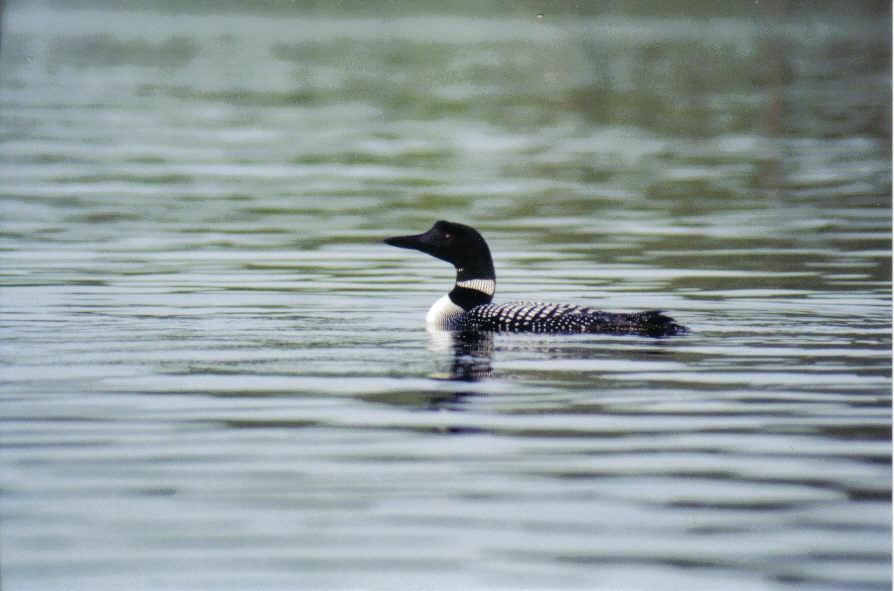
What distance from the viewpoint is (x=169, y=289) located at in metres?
12.5

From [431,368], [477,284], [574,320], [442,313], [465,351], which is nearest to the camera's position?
[431,368]

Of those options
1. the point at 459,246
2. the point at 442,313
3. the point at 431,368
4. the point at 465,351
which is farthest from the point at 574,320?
the point at 431,368

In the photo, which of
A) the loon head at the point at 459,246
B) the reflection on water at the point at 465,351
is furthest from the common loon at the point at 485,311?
the reflection on water at the point at 465,351

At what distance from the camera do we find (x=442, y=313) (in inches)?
420

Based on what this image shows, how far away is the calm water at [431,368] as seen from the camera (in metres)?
6.10

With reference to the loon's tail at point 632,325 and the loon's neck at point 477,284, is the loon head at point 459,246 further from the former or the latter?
the loon's tail at point 632,325

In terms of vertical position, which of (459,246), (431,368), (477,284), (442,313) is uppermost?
(459,246)

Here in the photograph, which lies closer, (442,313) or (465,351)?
(465,351)

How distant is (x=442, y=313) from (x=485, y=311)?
0.26 metres

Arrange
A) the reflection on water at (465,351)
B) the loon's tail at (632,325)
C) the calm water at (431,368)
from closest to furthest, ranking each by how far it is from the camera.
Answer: the calm water at (431,368) < the reflection on water at (465,351) < the loon's tail at (632,325)

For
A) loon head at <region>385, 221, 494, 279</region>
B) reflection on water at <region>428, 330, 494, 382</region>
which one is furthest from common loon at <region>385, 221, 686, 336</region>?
reflection on water at <region>428, 330, 494, 382</region>

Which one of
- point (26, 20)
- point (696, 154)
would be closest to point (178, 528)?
point (696, 154)

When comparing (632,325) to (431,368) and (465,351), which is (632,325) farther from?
(431,368)

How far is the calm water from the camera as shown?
20.0 ft
